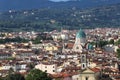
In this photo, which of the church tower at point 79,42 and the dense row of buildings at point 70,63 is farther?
the church tower at point 79,42

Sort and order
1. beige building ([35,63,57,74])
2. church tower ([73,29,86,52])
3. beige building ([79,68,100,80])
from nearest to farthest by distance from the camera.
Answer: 1. beige building ([79,68,100,80])
2. beige building ([35,63,57,74])
3. church tower ([73,29,86,52])

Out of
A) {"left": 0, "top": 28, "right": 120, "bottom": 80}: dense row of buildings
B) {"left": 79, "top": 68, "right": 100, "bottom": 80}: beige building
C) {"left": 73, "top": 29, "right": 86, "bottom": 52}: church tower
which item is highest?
{"left": 79, "top": 68, "right": 100, "bottom": 80}: beige building

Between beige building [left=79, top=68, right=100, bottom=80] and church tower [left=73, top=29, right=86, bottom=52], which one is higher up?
beige building [left=79, top=68, right=100, bottom=80]

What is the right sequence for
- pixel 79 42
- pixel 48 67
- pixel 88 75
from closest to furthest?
pixel 88 75 → pixel 48 67 → pixel 79 42

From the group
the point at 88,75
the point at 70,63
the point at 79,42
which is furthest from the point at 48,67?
the point at 79,42

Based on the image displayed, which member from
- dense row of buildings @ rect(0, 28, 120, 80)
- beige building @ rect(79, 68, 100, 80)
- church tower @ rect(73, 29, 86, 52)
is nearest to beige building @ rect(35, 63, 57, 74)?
dense row of buildings @ rect(0, 28, 120, 80)

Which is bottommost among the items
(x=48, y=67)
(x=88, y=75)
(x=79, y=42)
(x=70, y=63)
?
(x=79, y=42)

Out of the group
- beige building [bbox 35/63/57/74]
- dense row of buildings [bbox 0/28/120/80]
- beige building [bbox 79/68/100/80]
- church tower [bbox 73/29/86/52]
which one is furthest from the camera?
church tower [bbox 73/29/86/52]

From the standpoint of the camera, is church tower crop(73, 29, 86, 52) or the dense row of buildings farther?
church tower crop(73, 29, 86, 52)

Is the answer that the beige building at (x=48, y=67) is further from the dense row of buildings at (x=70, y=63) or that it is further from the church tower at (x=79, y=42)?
the church tower at (x=79, y=42)

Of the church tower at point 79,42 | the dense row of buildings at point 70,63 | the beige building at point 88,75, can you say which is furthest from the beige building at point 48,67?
the church tower at point 79,42

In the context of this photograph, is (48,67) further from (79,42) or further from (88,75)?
(79,42)

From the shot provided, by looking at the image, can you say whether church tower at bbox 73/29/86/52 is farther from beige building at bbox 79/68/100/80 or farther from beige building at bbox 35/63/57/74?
beige building at bbox 79/68/100/80
